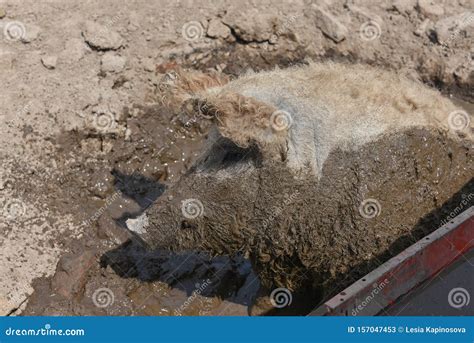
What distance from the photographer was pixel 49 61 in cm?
827

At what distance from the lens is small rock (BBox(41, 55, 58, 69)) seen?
827cm

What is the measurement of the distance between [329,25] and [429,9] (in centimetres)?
150

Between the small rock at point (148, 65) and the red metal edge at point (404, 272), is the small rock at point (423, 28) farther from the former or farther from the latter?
the red metal edge at point (404, 272)

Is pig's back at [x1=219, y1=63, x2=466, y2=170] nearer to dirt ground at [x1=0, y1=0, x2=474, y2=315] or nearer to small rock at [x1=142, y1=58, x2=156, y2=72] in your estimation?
dirt ground at [x1=0, y1=0, x2=474, y2=315]

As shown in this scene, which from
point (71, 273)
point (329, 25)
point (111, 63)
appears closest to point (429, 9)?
point (329, 25)

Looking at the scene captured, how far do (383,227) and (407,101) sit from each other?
0.99 metres

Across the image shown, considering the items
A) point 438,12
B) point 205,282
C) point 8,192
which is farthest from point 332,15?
point 8,192

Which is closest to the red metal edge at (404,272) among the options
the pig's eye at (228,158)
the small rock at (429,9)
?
the pig's eye at (228,158)

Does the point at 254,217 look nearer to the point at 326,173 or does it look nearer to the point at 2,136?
the point at 326,173

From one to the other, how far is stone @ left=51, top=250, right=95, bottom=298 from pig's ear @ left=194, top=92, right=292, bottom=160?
2810mm

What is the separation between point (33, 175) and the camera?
7.71m

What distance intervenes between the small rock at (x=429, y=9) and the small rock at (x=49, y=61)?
5.16 m

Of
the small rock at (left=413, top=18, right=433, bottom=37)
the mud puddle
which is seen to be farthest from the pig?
the small rock at (left=413, top=18, right=433, bottom=37)

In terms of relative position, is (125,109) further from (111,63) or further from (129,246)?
(129,246)
